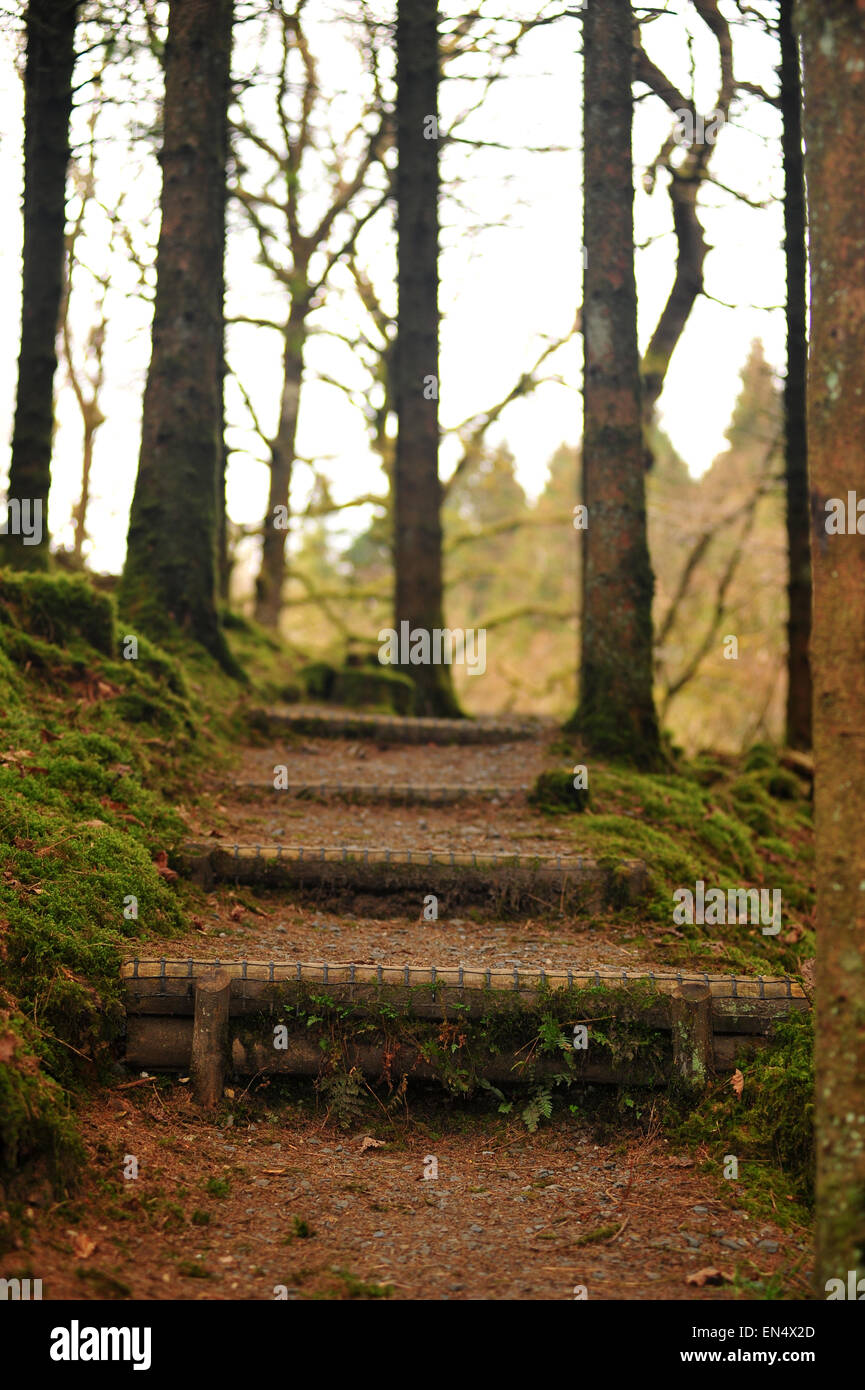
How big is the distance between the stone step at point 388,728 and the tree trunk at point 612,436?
5.20 feet

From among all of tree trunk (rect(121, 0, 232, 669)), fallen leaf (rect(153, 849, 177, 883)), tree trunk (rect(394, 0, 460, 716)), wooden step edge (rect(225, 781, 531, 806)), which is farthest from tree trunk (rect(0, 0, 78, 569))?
fallen leaf (rect(153, 849, 177, 883))

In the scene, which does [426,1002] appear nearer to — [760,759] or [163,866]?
[163,866]

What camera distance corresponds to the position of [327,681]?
41.3ft

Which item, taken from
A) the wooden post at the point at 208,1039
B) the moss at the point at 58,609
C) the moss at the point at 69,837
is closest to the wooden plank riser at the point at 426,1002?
the wooden post at the point at 208,1039

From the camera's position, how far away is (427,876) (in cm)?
644

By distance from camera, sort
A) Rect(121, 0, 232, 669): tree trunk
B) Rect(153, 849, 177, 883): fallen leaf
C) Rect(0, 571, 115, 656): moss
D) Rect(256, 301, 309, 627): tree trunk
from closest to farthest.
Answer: Rect(153, 849, 177, 883): fallen leaf
Rect(0, 571, 115, 656): moss
Rect(121, 0, 232, 669): tree trunk
Rect(256, 301, 309, 627): tree trunk

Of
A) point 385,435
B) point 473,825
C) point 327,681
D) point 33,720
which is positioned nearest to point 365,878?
point 473,825

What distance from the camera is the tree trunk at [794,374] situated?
443 inches

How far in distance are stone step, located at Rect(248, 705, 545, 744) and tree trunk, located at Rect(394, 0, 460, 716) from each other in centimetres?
240

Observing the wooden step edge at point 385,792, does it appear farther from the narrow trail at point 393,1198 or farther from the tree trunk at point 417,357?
the tree trunk at point 417,357

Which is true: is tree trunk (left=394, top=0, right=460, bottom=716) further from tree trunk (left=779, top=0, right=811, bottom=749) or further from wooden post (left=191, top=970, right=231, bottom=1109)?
wooden post (left=191, top=970, right=231, bottom=1109)

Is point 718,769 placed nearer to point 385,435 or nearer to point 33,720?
point 33,720

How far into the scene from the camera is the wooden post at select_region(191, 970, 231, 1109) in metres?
4.64
